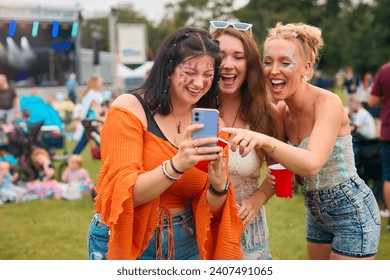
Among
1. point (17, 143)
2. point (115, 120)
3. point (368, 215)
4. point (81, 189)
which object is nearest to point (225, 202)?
point (115, 120)

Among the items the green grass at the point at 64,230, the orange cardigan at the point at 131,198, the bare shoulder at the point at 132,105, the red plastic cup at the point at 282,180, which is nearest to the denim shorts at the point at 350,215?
the red plastic cup at the point at 282,180

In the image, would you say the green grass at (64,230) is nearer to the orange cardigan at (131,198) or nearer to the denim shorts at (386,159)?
the denim shorts at (386,159)

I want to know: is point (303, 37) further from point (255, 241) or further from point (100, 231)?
point (100, 231)

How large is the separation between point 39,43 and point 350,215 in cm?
2357

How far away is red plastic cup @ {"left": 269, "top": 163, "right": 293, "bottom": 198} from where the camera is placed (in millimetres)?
2350

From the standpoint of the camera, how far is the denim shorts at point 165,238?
220 cm

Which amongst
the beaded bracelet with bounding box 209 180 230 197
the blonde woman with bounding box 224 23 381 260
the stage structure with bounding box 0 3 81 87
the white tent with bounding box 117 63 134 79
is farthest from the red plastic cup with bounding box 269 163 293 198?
the white tent with bounding box 117 63 134 79

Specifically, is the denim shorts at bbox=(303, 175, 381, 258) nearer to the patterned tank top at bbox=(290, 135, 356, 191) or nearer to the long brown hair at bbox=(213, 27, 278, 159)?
the patterned tank top at bbox=(290, 135, 356, 191)

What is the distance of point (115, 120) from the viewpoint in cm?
201

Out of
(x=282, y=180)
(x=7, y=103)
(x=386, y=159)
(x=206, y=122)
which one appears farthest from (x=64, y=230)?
(x=7, y=103)

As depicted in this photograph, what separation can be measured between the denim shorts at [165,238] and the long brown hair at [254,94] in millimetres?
531
